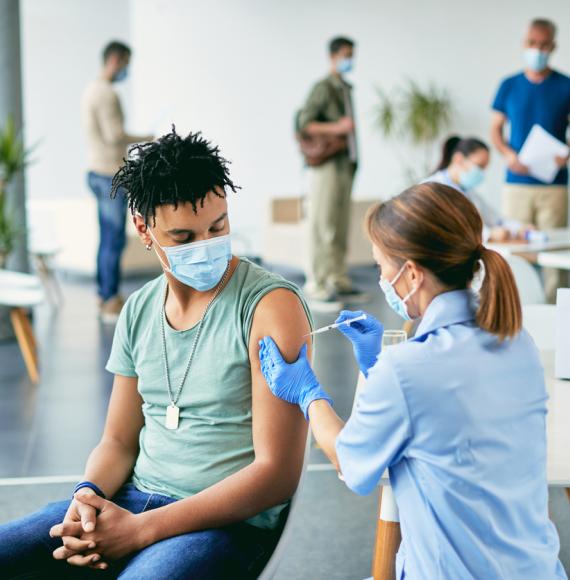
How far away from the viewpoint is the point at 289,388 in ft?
5.63

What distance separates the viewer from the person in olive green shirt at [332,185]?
6188 mm

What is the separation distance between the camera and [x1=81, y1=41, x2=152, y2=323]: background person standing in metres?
5.92

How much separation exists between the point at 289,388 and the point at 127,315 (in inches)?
16.9

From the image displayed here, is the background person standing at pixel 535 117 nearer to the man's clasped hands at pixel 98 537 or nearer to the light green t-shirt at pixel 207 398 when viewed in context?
the light green t-shirt at pixel 207 398

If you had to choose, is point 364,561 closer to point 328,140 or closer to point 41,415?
point 41,415

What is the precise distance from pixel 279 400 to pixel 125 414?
0.38 meters

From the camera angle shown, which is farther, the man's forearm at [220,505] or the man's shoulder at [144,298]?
the man's shoulder at [144,298]

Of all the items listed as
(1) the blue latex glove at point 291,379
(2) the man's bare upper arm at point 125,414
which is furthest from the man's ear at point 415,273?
(2) the man's bare upper arm at point 125,414

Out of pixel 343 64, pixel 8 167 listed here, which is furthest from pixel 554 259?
pixel 8 167

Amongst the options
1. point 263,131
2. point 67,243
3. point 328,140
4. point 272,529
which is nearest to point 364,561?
point 272,529

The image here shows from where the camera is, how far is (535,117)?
5.56 meters

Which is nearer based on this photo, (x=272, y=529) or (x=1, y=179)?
(x=272, y=529)

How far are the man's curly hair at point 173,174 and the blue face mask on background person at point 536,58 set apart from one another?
397 centimetres

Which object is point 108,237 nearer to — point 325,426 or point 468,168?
point 468,168
